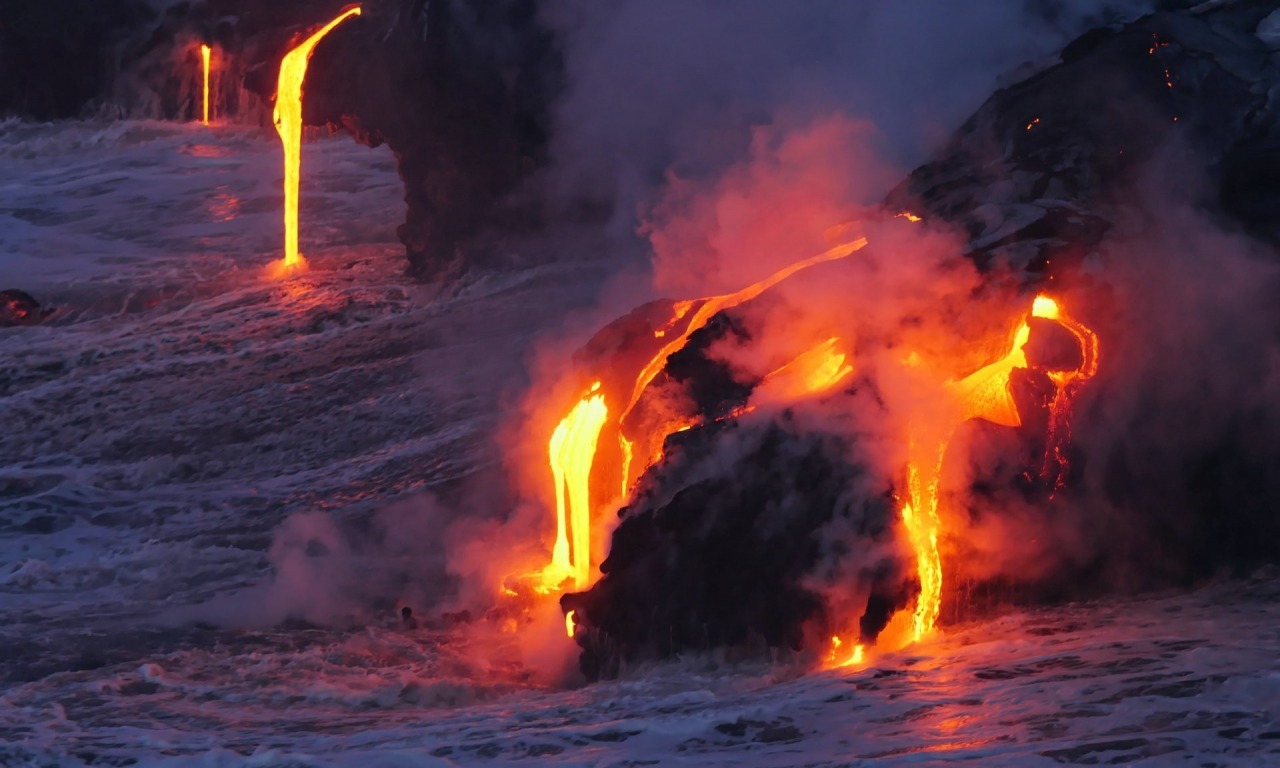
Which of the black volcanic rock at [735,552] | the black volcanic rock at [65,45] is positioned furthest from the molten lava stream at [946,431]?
the black volcanic rock at [65,45]

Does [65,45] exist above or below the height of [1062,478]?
above

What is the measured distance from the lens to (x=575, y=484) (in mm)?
8562

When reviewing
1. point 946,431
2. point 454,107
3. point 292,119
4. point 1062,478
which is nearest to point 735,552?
point 946,431

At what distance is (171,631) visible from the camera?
28.4ft

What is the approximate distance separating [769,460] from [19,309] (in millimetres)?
9767

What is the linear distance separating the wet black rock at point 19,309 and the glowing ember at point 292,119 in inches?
84.0

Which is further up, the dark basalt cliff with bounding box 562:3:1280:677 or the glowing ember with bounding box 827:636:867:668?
the dark basalt cliff with bounding box 562:3:1280:677

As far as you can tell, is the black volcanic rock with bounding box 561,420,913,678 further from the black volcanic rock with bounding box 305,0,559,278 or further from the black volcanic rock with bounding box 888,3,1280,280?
the black volcanic rock with bounding box 305,0,559,278

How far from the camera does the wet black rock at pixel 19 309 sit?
14898 millimetres

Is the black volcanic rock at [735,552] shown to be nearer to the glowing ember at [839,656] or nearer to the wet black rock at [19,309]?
the glowing ember at [839,656]

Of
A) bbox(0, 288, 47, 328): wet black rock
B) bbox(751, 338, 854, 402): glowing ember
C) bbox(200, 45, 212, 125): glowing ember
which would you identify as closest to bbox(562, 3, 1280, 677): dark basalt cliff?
bbox(751, 338, 854, 402): glowing ember

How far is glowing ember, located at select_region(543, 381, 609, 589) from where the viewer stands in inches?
334

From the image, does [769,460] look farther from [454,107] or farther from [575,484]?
[454,107]

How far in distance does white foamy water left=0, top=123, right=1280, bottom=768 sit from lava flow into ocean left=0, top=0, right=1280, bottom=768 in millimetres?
36
